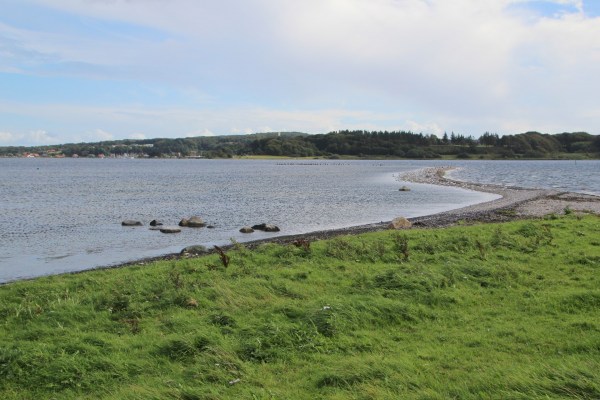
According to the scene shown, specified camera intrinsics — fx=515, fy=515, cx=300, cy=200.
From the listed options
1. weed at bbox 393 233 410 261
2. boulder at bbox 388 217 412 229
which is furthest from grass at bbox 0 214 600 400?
boulder at bbox 388 217 412 229

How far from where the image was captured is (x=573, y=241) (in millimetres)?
20109

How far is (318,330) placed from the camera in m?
10.5

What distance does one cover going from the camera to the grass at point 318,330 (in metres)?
7.81

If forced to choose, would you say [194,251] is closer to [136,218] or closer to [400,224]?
[400,224]

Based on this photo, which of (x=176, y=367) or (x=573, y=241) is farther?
(x=573, y=241)

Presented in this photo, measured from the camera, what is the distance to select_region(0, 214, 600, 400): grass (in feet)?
25.6

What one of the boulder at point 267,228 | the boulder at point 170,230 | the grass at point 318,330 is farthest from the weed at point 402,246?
the boulder at point 170,230

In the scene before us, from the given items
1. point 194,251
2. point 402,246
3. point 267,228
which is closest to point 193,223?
point 267,228

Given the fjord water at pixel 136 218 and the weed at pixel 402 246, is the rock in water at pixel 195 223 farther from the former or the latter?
the weed at pixel 402 246

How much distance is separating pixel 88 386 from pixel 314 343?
4.03m

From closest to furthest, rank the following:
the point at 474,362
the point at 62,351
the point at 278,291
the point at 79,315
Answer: the point at 474,362
the point at 62,351
the point at 79,315
the point at 278,291

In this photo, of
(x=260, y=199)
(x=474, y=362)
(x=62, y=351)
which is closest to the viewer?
(x=474, y=362)

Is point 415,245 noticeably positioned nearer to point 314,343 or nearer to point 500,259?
point 500,259

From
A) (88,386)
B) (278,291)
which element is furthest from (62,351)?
(278,291)
